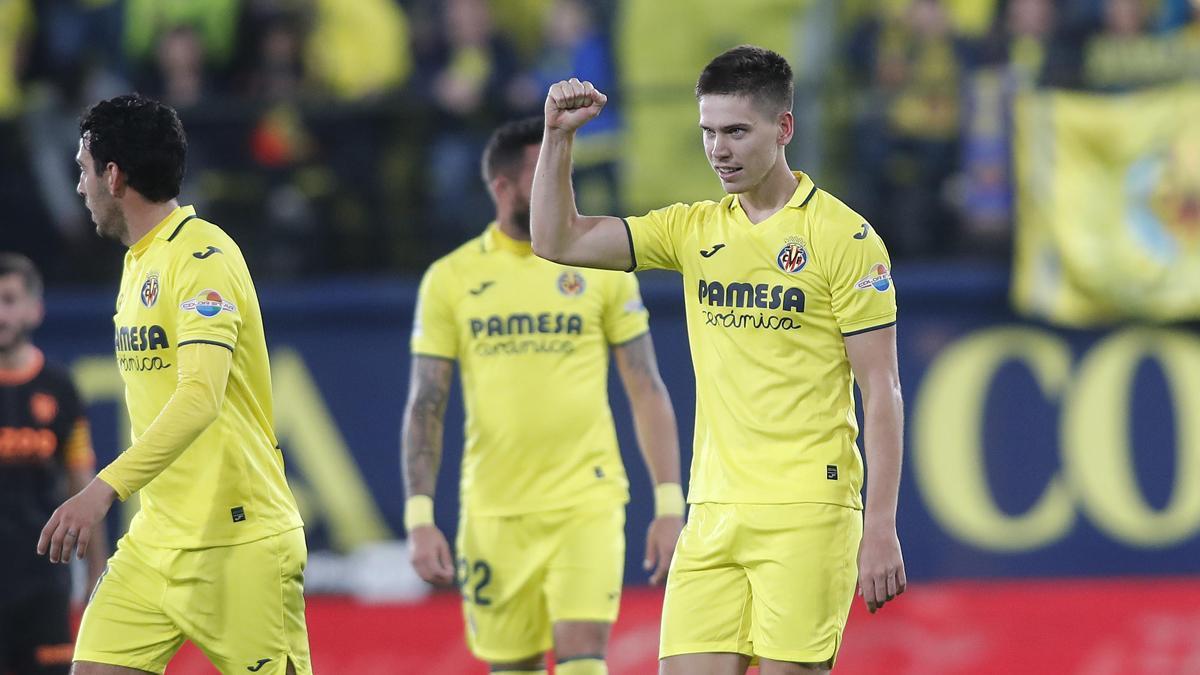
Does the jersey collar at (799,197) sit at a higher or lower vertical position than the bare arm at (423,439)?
higher

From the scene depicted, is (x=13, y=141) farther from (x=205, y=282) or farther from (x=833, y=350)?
(x=833, y=350)

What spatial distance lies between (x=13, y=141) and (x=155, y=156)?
20.1ft

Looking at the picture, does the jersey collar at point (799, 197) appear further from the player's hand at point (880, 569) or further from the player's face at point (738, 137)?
the player's hand at point (880, 569)

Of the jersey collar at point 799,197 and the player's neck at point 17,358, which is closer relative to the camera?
A: the jersey collar at point 799,197

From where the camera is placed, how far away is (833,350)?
17.3 ft

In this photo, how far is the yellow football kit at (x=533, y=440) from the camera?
6750 millimetres

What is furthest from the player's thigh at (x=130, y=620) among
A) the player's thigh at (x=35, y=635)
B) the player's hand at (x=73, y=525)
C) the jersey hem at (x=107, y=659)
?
the player's thigh at (x=35, y=635)

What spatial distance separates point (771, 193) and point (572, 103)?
670 millimetres

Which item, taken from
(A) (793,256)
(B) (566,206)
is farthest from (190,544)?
(A) (793,256)

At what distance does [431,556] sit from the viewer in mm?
6648

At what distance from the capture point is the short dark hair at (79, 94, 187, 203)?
5.46 meters

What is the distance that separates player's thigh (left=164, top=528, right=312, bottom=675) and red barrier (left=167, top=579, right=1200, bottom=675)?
14.0 ft

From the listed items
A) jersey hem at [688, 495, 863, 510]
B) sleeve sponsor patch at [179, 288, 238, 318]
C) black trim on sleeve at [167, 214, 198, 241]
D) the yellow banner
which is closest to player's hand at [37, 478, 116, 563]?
sleeve sponsor patch at [179, 288, 238, 318]

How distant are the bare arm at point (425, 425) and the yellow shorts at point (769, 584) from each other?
5.86 feet
